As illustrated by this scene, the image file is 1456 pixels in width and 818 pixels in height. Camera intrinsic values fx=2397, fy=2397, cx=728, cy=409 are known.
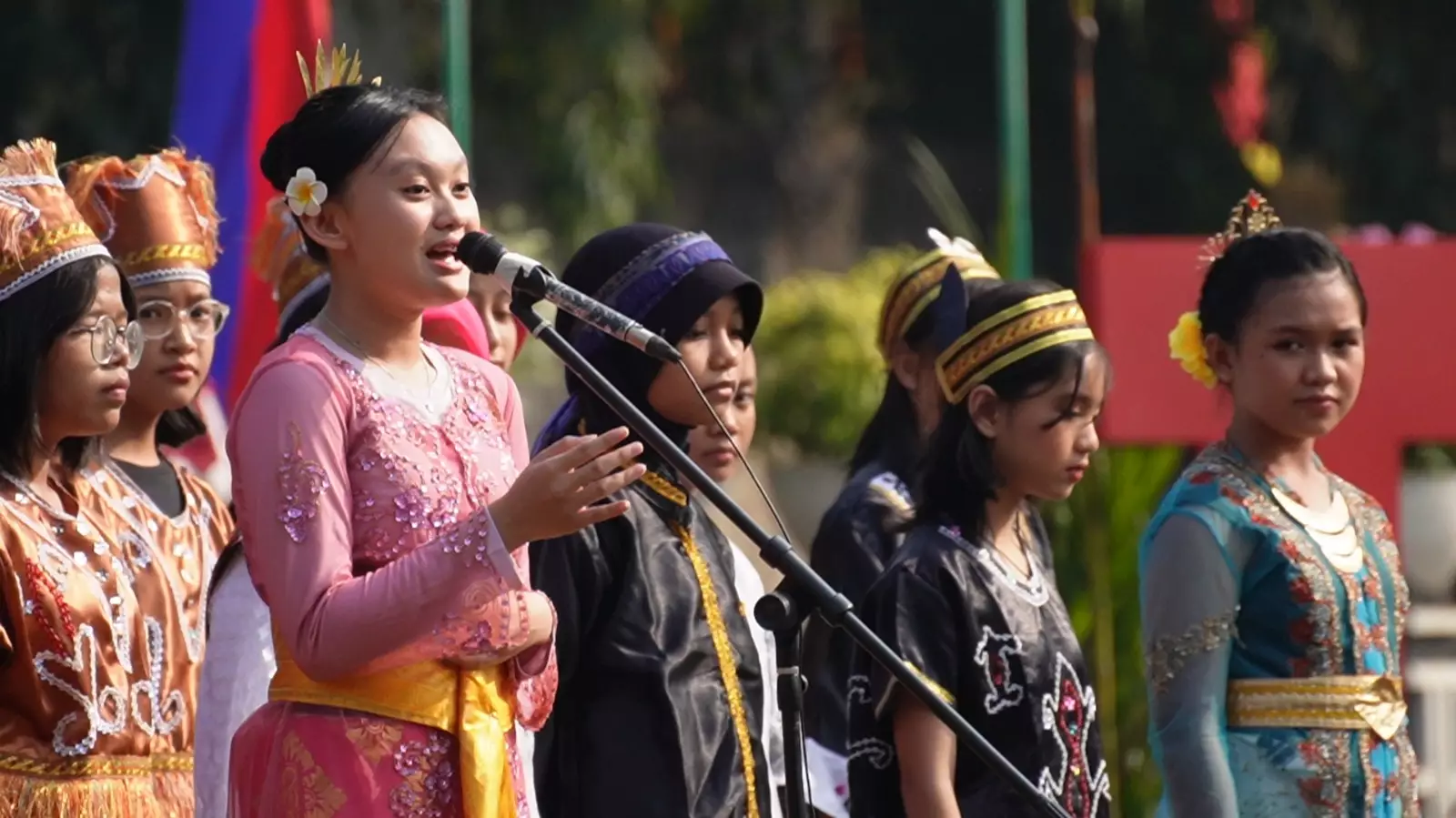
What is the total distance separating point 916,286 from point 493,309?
105 centimetres

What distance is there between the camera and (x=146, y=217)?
184 inches

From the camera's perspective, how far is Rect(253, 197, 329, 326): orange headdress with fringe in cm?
453

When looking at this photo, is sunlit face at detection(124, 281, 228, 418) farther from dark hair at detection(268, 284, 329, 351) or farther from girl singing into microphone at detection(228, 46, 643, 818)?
girl singing into microphone at detection(228, 46, 643, 818)

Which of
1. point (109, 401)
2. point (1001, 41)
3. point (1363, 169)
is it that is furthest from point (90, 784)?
point (1363, 169)

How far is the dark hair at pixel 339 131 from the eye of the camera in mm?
3146

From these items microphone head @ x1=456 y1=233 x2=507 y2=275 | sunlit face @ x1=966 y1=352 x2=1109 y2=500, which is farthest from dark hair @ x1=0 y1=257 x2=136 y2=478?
sunlit face @ x1=966 y1=352 x2=1109 y2=500

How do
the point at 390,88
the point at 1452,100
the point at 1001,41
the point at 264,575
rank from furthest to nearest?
the point at 1452,100 < the point at 1001,41 < the point at 390,88 < the point at 264,575

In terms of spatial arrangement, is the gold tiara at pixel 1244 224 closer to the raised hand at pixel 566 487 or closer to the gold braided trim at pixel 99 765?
the raised hand at pixel 566 487

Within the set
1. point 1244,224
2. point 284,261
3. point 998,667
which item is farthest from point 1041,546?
point 284,261

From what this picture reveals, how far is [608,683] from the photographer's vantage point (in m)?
3.69

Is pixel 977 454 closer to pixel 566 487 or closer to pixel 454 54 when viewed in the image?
pixel 566 487

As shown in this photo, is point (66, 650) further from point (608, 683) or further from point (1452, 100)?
point (1452, 100)

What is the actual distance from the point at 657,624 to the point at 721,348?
53cm

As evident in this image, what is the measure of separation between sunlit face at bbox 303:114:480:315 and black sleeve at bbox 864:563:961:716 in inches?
41.6
